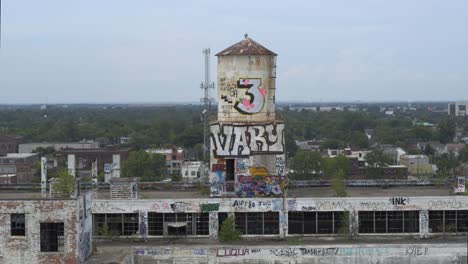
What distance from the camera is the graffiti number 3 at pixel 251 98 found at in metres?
42.0

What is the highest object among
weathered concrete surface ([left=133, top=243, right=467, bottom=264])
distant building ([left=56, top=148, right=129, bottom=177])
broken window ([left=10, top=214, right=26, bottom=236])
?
broken window ([left=10, top=214, right=26, bottom=236])

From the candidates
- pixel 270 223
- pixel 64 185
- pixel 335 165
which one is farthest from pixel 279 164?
pixel 335 165

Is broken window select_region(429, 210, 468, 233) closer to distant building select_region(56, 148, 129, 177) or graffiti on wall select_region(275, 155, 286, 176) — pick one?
graffiti on wall select_region(275, 155, 286, 176)

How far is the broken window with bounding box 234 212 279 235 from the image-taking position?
40094 millimetres

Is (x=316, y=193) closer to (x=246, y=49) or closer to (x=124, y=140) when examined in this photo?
(x=246, y=49)

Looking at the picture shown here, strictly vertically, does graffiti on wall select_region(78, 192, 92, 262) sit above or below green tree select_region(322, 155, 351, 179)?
above

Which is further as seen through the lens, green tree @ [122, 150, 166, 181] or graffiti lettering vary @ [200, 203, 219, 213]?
green tree @ [122, 150, 166, 181]

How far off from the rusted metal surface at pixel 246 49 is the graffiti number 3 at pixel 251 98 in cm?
136

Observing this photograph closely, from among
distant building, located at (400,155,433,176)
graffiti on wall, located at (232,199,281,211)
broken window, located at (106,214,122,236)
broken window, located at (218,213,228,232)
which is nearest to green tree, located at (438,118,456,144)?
distant building, located at (400,155,433,176)

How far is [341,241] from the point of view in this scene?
3900 centimetres

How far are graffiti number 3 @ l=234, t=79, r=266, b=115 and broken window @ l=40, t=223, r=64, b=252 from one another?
11.8 meters

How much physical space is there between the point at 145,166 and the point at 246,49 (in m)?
66.4

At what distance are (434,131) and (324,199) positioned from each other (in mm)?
161715

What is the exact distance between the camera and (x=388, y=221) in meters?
40.1
